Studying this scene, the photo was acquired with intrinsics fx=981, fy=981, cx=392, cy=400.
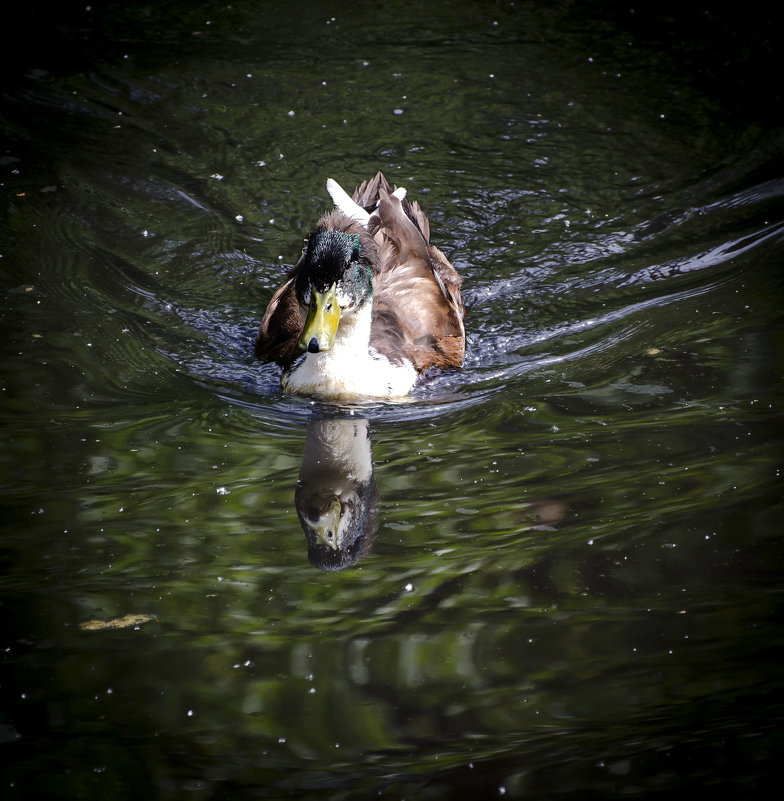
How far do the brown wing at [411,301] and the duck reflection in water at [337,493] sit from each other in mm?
818

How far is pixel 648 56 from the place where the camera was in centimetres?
1069

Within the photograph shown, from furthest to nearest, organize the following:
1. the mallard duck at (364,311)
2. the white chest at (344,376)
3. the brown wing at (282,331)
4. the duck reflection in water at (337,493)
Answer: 1. the brown wing at (282,331)
2. the white chest at (344,376)
3. the mallard duck at (364,311)
4. the duck reflection in water at (337,493)

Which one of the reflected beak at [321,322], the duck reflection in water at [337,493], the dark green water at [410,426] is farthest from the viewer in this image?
the reflected beak at [321,322]

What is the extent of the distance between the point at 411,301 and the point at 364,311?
2.35ft

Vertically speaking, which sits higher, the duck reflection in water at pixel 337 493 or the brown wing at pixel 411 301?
the brown wing at pixel 411 301

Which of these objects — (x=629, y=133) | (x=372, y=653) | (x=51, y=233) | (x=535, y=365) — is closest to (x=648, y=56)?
(x=629, y=133)

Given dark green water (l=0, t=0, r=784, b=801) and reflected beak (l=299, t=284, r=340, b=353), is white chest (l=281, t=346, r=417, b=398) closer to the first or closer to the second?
dark green water (l=0, t=0, r=784, b=801)

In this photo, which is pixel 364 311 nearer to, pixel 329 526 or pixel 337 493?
pixel 337 493

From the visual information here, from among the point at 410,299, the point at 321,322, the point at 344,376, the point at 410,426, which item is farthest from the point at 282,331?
the point at 410,426

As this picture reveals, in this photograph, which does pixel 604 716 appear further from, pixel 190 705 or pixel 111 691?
pixel 111 691

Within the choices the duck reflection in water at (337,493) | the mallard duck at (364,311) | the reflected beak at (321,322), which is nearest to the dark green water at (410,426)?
the duck reflection in water at (337,493)

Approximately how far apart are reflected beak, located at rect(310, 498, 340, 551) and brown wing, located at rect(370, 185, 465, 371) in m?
1.69

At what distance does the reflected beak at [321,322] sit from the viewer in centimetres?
600

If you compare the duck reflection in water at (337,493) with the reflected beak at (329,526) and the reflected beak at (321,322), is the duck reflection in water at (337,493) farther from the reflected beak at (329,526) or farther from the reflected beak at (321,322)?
the reflected beak at (321,322)
